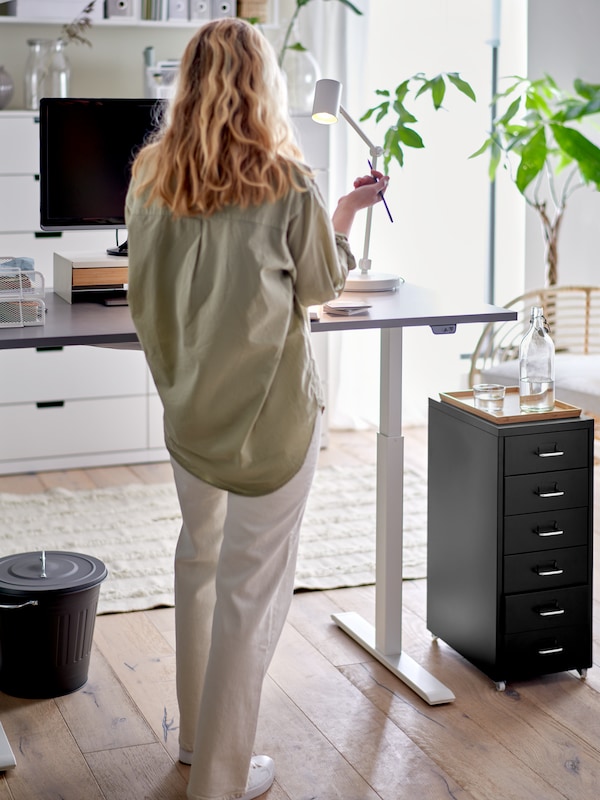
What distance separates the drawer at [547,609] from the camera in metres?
2.76

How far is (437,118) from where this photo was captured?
5.24 m

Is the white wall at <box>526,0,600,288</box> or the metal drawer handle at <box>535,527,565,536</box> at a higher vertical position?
the white wall at <box>526,0,600,288</box>

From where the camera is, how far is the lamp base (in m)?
2.87

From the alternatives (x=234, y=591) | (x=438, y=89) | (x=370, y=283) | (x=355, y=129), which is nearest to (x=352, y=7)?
(x=438, y=89)

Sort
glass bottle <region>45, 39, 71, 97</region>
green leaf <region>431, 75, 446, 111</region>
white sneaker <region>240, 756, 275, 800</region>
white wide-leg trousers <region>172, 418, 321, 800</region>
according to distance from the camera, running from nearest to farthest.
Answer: white wide-leg trousers <region>172, 418, 321, 800</region>
white sneaker <region>240, 756, 275, 800</region>
green leaf <region>431, 75, 446, 111</region>
glass bottle <region>45, 39, 71, 97</region>

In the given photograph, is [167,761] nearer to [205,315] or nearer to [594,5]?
[205,315]

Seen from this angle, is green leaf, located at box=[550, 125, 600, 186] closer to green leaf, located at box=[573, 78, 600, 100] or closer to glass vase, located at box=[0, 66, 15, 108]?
green leaf, located at box=[573, 78, 600, 100]

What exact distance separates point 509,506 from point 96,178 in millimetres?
1297

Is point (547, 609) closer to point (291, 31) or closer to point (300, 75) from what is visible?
point (300, 75)

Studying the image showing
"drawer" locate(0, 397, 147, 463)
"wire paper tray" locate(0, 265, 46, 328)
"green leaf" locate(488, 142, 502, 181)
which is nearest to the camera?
"wire paper tray" locate(0, 265, 46, 328)

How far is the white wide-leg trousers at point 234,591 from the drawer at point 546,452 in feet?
2.29

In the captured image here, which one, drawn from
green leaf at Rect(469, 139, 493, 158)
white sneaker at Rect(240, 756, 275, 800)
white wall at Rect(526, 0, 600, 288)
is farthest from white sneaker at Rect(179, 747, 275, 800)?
white wall at Rect(526, 0, 600, 288)

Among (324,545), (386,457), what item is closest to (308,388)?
(386,457)

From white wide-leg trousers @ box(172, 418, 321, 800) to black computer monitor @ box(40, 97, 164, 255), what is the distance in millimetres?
957
